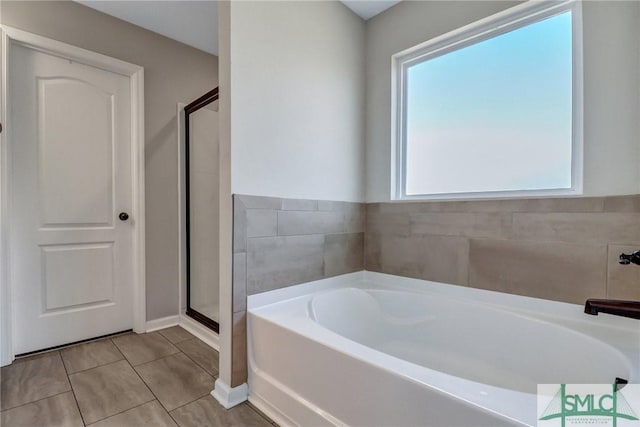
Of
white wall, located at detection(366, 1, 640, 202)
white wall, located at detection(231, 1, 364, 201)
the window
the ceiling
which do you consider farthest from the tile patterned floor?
the ceiling

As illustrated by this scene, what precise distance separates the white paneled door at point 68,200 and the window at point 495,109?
2175 millimetres

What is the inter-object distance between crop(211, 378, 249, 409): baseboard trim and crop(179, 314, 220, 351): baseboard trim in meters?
0.57

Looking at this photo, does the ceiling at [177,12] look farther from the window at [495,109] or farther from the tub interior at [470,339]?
the tub interior at [470,339]

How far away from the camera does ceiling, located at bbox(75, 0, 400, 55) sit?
210cm

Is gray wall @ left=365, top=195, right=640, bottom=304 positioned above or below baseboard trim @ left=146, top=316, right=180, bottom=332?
above

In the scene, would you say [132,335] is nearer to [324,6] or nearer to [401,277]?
[401,277]

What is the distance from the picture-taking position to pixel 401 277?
2088 mm

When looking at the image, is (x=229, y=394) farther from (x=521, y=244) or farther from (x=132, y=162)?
(x=132, y=162)

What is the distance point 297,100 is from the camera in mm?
1806

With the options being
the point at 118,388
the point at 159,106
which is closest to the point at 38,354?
the point at 118,388

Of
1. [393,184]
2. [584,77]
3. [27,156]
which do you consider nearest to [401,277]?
[393,184]

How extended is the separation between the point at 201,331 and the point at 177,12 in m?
2.44

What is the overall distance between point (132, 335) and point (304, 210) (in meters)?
1.74

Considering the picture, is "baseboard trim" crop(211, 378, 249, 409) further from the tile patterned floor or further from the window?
the window
